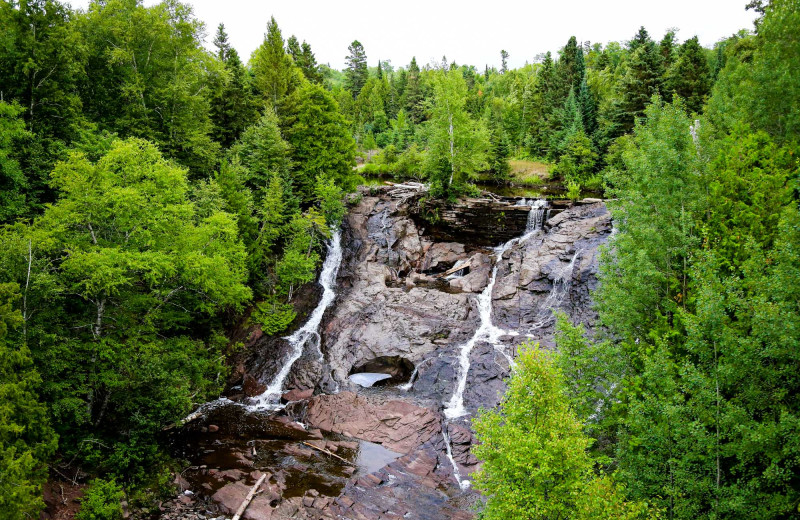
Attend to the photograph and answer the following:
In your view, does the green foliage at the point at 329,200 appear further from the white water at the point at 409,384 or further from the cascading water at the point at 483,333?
the white water at the point at 409,384

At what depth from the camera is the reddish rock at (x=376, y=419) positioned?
18.1 metres

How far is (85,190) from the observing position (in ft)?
51.5

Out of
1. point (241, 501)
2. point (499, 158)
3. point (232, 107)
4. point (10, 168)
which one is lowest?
point (241, 501)

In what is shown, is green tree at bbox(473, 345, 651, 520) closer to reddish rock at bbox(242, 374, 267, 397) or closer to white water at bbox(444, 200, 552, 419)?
white water at bbox(444, 200, 552, 419)

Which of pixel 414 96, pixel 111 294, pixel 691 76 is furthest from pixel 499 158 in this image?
pixel 111 294

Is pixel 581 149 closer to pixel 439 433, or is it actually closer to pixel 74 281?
pixel 439 433

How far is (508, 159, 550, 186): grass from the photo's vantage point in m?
45.0

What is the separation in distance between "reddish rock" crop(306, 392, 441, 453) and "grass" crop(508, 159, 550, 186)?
31842mm

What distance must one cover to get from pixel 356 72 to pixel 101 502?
86.9 metres

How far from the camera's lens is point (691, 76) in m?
41.9

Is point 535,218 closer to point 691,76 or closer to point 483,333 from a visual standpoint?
point 483,333

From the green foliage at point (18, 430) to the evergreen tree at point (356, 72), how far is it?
80989 mm

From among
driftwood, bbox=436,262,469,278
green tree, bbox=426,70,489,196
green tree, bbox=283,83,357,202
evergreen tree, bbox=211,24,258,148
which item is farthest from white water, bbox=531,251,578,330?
evergreen tree, bbox=211,24,258,148

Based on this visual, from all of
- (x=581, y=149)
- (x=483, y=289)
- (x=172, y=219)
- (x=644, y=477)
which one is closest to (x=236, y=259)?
(x=172, y=219)
